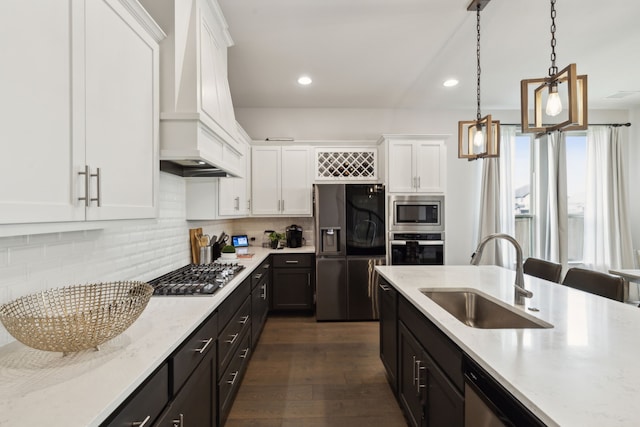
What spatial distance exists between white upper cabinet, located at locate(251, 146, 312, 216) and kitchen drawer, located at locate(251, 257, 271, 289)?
0.77 m

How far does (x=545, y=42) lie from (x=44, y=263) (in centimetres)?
394

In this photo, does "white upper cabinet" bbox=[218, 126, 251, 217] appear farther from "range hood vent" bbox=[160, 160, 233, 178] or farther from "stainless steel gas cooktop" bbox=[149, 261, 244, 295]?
"stainless steel gas cooktop" bbox=[149, 261, 244, 295]

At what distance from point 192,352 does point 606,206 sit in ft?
18.7

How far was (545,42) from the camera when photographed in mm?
2680

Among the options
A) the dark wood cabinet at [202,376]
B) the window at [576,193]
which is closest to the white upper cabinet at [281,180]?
the dark wood cabinet at [202,376]

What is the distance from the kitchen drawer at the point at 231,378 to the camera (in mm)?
1697

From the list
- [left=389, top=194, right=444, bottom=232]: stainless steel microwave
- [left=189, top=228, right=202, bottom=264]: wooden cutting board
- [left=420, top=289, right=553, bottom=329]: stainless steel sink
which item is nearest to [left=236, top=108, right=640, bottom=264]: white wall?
[left=389, top=194, right=444, bottom=232]: stainless steel microwave

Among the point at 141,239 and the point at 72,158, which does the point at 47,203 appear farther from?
the point at 141,239

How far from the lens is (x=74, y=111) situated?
3.18 feet

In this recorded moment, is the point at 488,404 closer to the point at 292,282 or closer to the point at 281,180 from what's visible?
the point at 292,282

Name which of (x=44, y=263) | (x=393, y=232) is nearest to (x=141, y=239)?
(x=44, y=263)

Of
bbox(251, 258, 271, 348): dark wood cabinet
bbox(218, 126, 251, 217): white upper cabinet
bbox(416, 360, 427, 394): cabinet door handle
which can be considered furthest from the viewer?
bbox(218, 126, 251, 217): white upper cabinet

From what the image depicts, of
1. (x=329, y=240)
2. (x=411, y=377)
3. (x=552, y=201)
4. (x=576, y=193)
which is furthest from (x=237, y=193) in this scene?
(x=576, y=193)

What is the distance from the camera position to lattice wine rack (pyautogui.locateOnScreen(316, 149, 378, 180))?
4.04m
